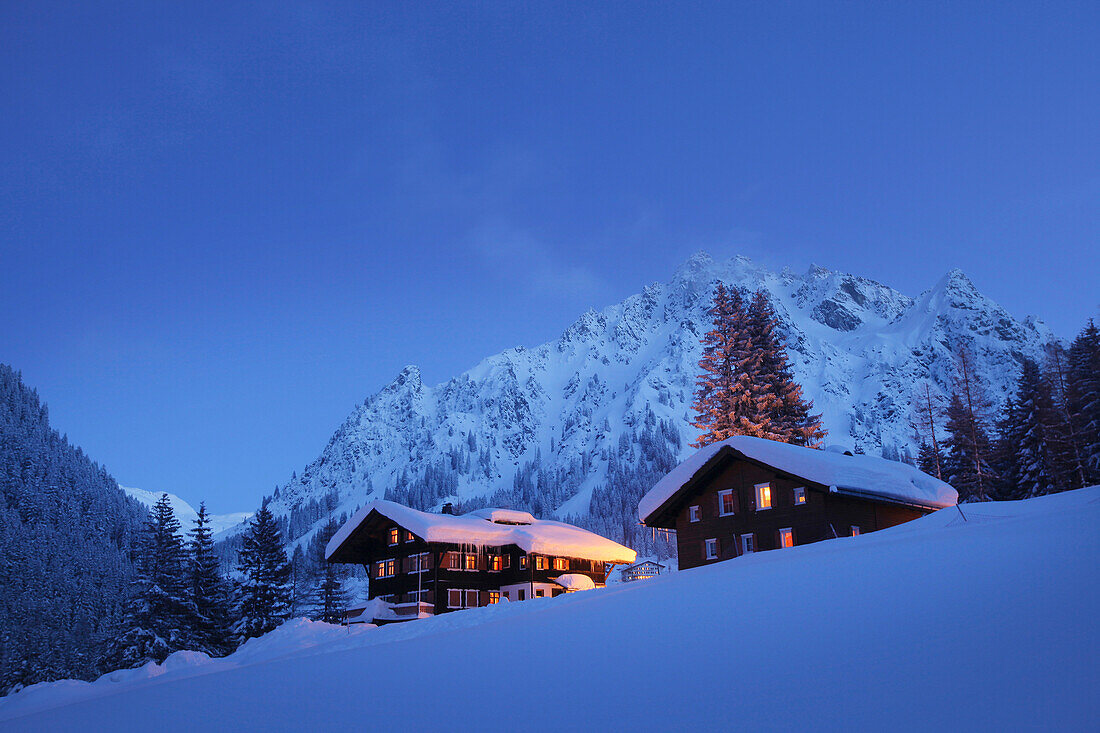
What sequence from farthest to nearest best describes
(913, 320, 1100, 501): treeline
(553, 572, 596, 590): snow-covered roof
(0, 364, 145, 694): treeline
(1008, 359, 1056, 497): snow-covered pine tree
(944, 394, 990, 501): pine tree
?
1. (0, 364, 145, 694): treeline
2. (944, 394, 990, 501): pine tree
3. (553, 572, 596, 590): snow-covered roof
4. (1008, 359, 1056, 497): snow-covered pine tree
5. (913, 320, 1100, 501): treeline

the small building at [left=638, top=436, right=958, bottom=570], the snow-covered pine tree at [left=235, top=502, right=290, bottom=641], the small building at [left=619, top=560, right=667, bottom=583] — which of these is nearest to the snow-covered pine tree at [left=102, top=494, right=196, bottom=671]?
the snow-covered pine tree at [left=235, top=502, right=290, bottom=641]

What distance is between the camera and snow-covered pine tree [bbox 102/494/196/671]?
48719 millimetres

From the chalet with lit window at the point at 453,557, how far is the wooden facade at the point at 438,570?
0.20 ft

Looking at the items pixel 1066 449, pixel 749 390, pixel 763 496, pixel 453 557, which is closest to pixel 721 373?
pixel 749 390

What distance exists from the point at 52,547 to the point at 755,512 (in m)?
126

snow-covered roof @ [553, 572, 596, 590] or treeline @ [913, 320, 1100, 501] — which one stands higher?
treeline @ [913, 320, 1100, 501]

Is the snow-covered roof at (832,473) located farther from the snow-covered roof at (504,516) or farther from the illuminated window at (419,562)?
the snow-covered roof at (504,516)

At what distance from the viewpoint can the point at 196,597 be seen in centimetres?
5378

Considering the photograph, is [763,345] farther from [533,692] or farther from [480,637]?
[533,692]

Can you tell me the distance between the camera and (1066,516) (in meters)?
15.3

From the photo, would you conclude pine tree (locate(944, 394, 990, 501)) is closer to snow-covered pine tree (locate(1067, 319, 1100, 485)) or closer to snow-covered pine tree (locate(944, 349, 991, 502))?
snow-covered pine tree (locate(944, 349, 991, 502))

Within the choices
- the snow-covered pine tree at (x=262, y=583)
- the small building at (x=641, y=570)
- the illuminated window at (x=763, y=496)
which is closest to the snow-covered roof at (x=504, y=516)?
the small building at (x=641, y=570)

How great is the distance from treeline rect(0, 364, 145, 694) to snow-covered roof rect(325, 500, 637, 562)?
74.7 feet

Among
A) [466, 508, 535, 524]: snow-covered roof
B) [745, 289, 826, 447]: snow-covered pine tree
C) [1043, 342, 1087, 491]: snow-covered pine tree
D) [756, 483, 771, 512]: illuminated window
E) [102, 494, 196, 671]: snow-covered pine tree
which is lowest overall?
[102, 494, 196, 671]: snow-covered pine tree
